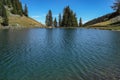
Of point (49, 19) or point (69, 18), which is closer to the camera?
point (69, 18)

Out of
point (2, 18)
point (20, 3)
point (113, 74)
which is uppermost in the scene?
point (20, 3)

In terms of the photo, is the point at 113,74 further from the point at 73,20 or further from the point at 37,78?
the point at 73,20

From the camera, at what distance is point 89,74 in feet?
64.0

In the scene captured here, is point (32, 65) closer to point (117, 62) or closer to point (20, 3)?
point (117, 62)

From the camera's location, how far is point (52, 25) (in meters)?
188

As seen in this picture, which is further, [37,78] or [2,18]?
[2,18]

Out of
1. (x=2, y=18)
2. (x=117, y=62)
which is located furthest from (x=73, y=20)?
(x=117, y=62)

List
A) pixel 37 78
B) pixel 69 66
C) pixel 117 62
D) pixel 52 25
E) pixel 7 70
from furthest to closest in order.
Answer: pixel 52 25
pixel 117 62
pixel 69 66
pixel 7 70
pixel 37 78

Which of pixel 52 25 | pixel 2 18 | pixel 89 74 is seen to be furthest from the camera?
pixel 52 25

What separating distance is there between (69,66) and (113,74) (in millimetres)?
5654

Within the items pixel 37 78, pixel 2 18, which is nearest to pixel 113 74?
pixel 37 78

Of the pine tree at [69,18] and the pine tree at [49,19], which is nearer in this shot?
the pine tree at [69,18]

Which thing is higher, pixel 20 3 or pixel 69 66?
pixel 20 3

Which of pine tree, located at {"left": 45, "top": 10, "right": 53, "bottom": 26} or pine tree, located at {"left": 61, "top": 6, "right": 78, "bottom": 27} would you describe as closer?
pine tree, located at {"left": 61, "top": 6, "right": 78, "bottom": 27}
